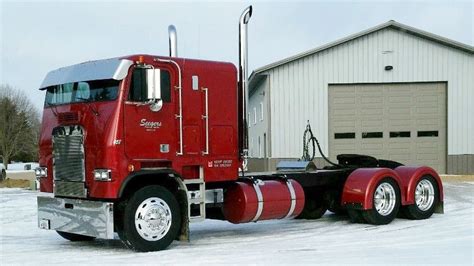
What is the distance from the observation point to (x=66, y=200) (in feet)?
29.9

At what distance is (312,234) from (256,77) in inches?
745

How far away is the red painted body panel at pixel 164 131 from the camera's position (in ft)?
28.1

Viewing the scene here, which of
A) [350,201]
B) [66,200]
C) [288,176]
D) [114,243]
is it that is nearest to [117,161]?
[66,200]

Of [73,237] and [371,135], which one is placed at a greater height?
[371,135]

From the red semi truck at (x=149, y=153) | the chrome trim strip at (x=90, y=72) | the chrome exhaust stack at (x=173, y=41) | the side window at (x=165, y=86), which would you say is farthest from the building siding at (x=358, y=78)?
the side window at (x=165, y=86)

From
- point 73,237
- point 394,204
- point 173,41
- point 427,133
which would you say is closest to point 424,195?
point 394,204

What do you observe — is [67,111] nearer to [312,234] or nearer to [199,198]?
[199,198]

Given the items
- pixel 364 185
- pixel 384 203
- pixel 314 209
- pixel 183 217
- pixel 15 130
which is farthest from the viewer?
pixel 15 130

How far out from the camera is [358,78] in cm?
2745

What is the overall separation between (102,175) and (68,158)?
2.80 feet

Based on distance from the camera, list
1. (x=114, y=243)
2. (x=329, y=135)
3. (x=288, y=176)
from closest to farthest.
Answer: (x=114, y=243), (x=288, y=176), (x=329, y=135)

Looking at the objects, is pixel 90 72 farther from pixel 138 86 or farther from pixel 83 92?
pixel 138 86

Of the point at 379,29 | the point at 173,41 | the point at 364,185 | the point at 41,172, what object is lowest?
the point at 364,185

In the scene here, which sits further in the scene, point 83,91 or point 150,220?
point 83,91
